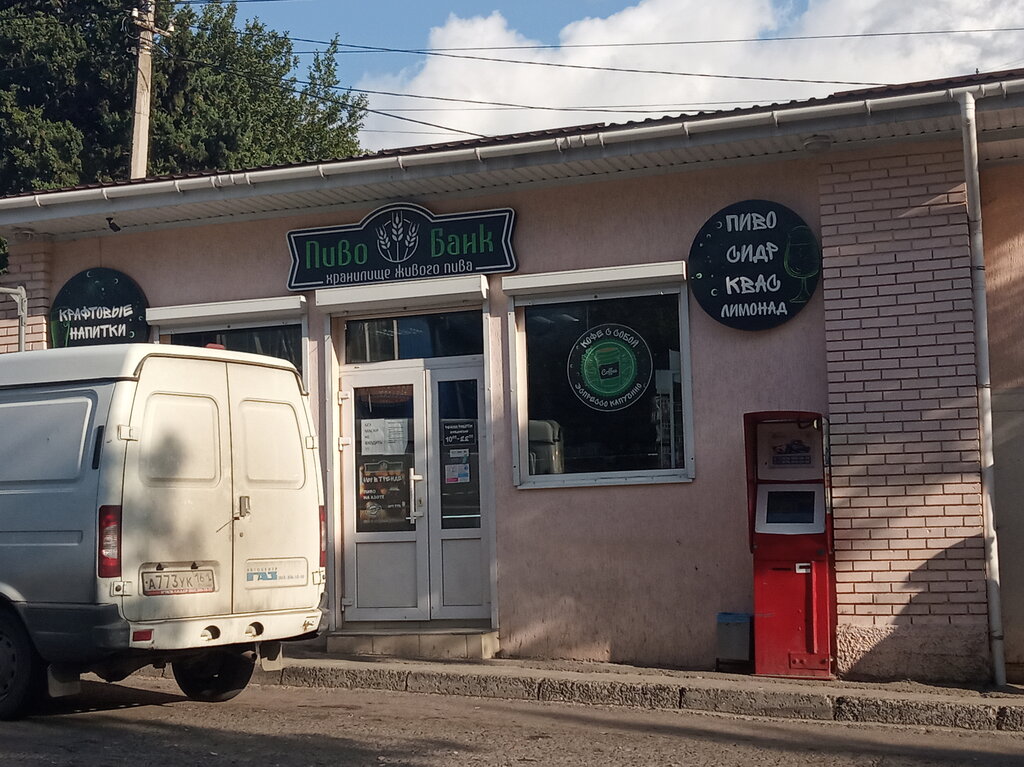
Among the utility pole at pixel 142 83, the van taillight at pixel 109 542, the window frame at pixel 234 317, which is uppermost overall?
the utility pole at pixel 142 83

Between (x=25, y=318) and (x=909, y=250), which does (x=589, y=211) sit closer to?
(x=909, y=250)

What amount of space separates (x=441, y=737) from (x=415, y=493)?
377 cm

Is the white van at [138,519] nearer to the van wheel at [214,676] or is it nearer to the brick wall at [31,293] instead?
the van wheel at [214,676]

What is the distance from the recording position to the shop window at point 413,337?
1070cm

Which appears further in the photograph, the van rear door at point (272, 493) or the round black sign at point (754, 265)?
the round black sign at point (754, 265)

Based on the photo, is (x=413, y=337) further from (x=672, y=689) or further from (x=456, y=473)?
(x=672, y=689)

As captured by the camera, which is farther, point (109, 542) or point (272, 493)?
point (272, 493)

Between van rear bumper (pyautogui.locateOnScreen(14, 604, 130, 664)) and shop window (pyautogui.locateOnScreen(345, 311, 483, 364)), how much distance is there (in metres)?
4.31

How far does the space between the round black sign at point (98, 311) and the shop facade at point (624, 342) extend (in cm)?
3

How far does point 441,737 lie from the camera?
280 inches

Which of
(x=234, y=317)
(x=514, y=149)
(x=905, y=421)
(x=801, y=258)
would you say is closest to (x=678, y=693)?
(x=905, y=421)

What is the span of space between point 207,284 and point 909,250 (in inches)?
238

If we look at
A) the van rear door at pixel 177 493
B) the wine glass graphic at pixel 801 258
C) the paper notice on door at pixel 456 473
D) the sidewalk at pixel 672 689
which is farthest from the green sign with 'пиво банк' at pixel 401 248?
the sidewalk at pixel 672 689

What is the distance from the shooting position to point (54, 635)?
23.7 ft
